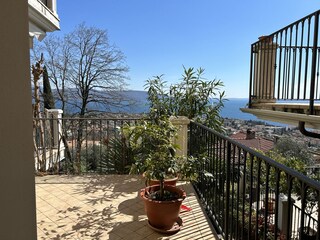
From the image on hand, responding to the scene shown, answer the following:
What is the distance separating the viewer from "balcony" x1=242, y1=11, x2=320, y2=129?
3.61m

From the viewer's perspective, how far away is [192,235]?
2461 mm

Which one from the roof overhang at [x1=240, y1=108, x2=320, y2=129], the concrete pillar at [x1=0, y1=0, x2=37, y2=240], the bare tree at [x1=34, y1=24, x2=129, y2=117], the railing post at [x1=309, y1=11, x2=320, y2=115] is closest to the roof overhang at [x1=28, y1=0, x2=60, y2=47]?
the concrete pillar at [x1=0, y1=0, x2=37, y2=240]

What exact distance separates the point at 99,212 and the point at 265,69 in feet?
13.4

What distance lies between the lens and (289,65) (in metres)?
4.34

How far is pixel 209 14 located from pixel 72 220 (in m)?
15.0

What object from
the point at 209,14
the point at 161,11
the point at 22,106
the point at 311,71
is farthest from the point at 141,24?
the point at 22,106

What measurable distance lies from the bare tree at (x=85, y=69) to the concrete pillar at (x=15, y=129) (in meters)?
11.1

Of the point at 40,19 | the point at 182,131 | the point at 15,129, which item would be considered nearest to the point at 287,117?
the point at 182,131

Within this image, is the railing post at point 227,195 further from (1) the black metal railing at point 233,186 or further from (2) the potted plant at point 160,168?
(2) the potted plant at point 160,168

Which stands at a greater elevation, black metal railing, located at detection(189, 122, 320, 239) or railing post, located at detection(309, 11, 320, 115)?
railing post, located at detection(309, 11, 320, 115)

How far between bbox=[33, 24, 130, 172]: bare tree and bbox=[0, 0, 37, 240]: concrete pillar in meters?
11.1

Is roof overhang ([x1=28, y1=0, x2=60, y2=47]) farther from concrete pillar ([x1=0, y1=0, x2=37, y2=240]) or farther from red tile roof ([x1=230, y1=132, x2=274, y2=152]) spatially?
red tile roof ([x1=230, y1=132, x2=274, y2=152])

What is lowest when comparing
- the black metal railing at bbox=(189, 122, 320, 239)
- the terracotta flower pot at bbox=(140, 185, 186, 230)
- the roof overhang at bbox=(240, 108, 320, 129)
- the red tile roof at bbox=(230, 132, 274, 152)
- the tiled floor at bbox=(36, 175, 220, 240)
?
the red tile roof at bbox=(230, 132, 274, 152)

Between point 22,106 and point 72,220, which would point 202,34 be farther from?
point 22,106
